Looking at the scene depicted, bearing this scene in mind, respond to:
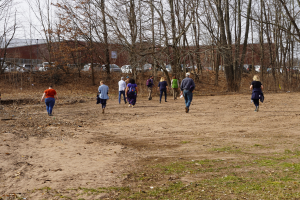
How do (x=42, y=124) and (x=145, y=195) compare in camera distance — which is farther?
(x=42, y=124)

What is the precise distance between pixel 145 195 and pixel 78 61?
36396mm

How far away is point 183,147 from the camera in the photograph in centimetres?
871

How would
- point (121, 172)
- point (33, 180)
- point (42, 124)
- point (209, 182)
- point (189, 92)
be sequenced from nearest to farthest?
1. point (209, 182)
2. point (33, 180)
3. point (121, 172)
4. point (42, 124)
5. point (189, 92)

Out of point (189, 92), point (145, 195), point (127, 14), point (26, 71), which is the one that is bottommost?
point (145, 195)

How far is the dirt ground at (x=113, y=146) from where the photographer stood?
5.91 m

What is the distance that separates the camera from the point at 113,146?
912 centimetres

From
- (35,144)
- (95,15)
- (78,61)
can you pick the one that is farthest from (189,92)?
(78,61)

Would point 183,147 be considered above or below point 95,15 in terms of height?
below

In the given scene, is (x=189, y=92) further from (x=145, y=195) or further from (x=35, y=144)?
(x=145, y=195)

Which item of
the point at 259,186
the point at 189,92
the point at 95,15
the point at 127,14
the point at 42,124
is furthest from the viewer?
the point at 95,15

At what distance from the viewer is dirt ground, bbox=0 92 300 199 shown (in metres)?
5.91

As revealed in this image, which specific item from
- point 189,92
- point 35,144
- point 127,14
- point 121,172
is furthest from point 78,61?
point 121,172

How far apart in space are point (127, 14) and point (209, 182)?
75.1ft

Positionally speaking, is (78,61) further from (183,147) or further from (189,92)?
(183,147)
